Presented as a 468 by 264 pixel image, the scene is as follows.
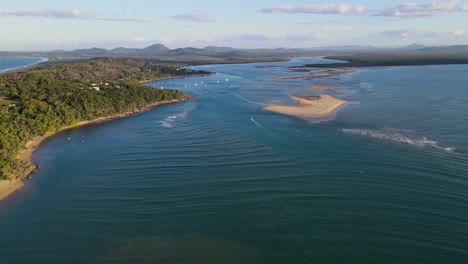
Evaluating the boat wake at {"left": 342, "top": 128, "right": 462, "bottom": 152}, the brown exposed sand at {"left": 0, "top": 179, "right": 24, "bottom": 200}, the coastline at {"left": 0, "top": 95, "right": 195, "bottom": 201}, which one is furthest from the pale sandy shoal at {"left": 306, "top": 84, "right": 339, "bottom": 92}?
the brown exposed sand at {"left": 0, "top": 179, "right": 24, "bottom": 200}

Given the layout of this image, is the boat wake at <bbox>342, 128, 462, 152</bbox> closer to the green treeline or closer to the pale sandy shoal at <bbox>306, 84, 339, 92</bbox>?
the green treeline

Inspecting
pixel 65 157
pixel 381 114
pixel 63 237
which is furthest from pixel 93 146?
pixel 381 114

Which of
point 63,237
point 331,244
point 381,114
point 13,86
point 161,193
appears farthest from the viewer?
point 13,86

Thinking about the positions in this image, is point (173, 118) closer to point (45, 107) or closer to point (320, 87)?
point (45, 107)

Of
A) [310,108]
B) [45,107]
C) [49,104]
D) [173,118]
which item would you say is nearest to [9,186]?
[45,107]

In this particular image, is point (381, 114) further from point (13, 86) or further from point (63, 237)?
point (13, 86)
